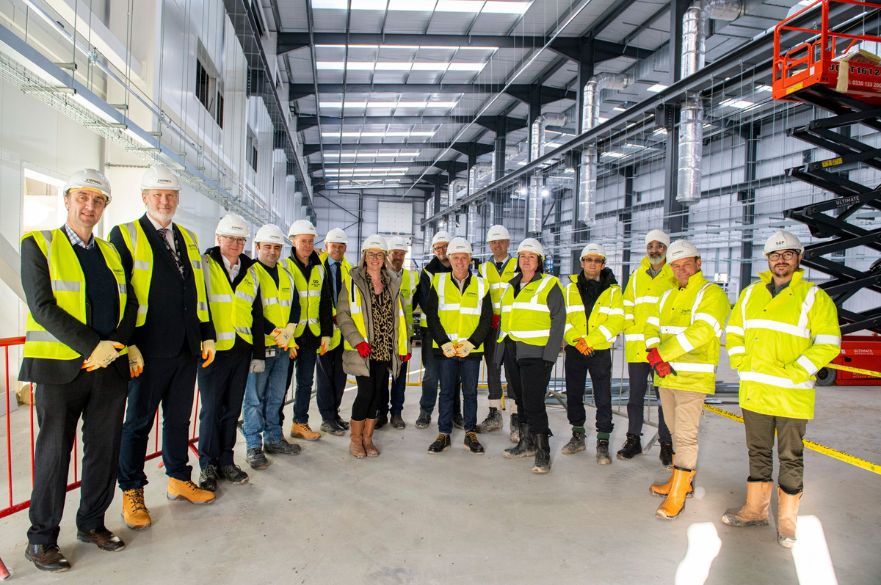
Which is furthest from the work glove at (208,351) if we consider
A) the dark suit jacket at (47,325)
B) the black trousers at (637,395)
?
the black trousers at (637,395)

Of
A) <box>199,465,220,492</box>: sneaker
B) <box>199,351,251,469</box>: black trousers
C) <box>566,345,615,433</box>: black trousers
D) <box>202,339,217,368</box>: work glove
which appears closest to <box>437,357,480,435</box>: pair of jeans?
<box>566,345,615,433</box>: black trousers

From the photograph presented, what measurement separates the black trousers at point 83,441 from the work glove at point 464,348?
9.12 ft

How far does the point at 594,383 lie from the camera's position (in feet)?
17.3

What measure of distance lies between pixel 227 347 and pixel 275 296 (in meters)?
0.78

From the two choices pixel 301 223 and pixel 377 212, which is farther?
pixel 377 212

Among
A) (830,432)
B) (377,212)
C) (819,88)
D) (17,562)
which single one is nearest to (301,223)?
(17,562)

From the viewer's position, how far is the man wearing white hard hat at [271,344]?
4.66 meters

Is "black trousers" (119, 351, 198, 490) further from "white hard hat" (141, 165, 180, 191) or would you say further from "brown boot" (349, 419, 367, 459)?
"brown boot" (349, 419, 367, 459)

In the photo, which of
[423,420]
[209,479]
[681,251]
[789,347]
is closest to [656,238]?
[681,251]

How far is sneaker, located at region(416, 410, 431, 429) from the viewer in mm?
6103

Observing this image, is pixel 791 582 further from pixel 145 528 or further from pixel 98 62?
pixel 98 62

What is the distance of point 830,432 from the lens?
6.77 metres

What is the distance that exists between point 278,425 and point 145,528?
1.64 meters

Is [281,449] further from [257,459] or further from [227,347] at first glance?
[227,347]
